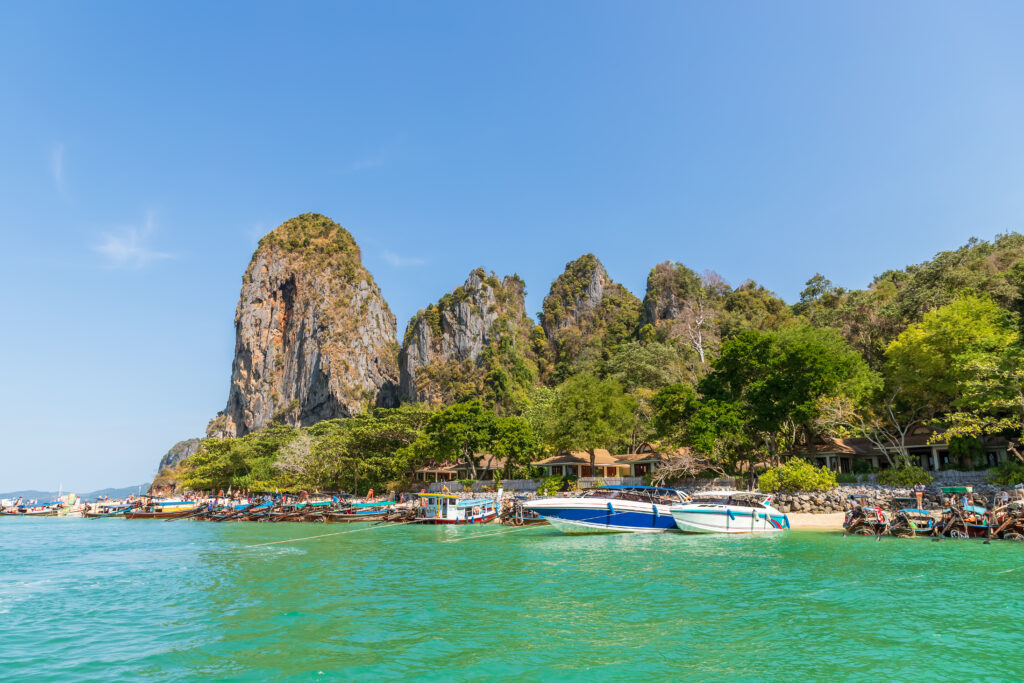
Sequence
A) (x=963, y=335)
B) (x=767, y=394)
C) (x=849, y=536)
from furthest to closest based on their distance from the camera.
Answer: (x=767, y=394), (x=963, y=335), (x=849, y=536)

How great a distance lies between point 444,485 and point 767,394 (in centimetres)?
3061

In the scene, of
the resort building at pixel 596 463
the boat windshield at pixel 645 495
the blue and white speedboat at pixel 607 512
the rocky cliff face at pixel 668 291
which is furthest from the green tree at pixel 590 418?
the rocky cliff face at pixel 668 291

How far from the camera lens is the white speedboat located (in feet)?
104

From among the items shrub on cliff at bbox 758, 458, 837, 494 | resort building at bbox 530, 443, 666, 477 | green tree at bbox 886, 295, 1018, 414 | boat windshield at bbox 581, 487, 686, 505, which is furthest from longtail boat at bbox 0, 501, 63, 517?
green tree at bbox 886, 295, 1018, 414

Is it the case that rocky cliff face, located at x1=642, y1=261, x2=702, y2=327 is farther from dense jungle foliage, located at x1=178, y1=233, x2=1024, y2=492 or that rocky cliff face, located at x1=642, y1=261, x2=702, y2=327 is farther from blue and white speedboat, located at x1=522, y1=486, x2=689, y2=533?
blue and white speedboat, located at x1=522, y1=486, x2=689, y2=533

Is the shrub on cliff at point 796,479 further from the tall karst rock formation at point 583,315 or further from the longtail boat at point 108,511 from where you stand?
the longtail boat at point 108,511

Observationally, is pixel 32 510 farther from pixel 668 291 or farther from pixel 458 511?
pixel 668 291

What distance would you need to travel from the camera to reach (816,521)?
109 ft

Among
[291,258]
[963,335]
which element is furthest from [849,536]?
[291,258]

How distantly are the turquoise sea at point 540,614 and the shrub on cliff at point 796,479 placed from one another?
856 centimetres

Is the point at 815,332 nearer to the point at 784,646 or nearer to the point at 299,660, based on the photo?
the point at 784,646

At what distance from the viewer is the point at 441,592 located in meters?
18.2

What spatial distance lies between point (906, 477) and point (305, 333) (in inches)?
5219

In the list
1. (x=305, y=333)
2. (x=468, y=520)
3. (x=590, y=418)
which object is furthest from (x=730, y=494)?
(x=305, y=333)
